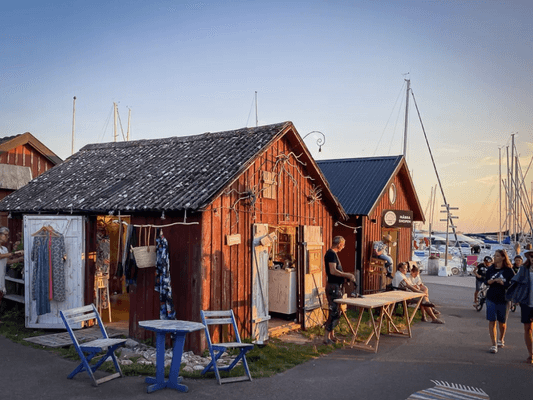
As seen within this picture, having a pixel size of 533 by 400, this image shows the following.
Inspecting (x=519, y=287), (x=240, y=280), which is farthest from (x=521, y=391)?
(x=240, y=280)

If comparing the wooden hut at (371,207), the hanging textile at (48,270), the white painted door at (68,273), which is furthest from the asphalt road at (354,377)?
the wooden hut at (371,207)

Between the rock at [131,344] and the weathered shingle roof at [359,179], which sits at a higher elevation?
the weathered shingle roof at [359,179]

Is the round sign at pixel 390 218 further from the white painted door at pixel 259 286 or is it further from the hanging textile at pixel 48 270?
the hanging textile at pixel 48 270

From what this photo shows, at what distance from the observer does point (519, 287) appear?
9.30 m

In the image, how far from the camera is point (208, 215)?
31.0 ft

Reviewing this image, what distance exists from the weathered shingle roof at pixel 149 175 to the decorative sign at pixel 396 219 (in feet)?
21.7

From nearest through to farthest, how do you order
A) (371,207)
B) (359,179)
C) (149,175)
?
(149,175) < (371,207) < (359,179)

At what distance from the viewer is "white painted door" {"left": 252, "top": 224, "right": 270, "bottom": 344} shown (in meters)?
10.5

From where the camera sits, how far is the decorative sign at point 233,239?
32.4ft

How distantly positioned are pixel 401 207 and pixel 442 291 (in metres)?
4.75

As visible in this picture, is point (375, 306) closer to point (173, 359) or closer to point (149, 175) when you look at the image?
point (173, 359)

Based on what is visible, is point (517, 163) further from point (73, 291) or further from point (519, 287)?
point (73, 291)

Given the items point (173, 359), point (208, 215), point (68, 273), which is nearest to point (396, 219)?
point (208, 215)

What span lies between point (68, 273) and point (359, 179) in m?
10.0
